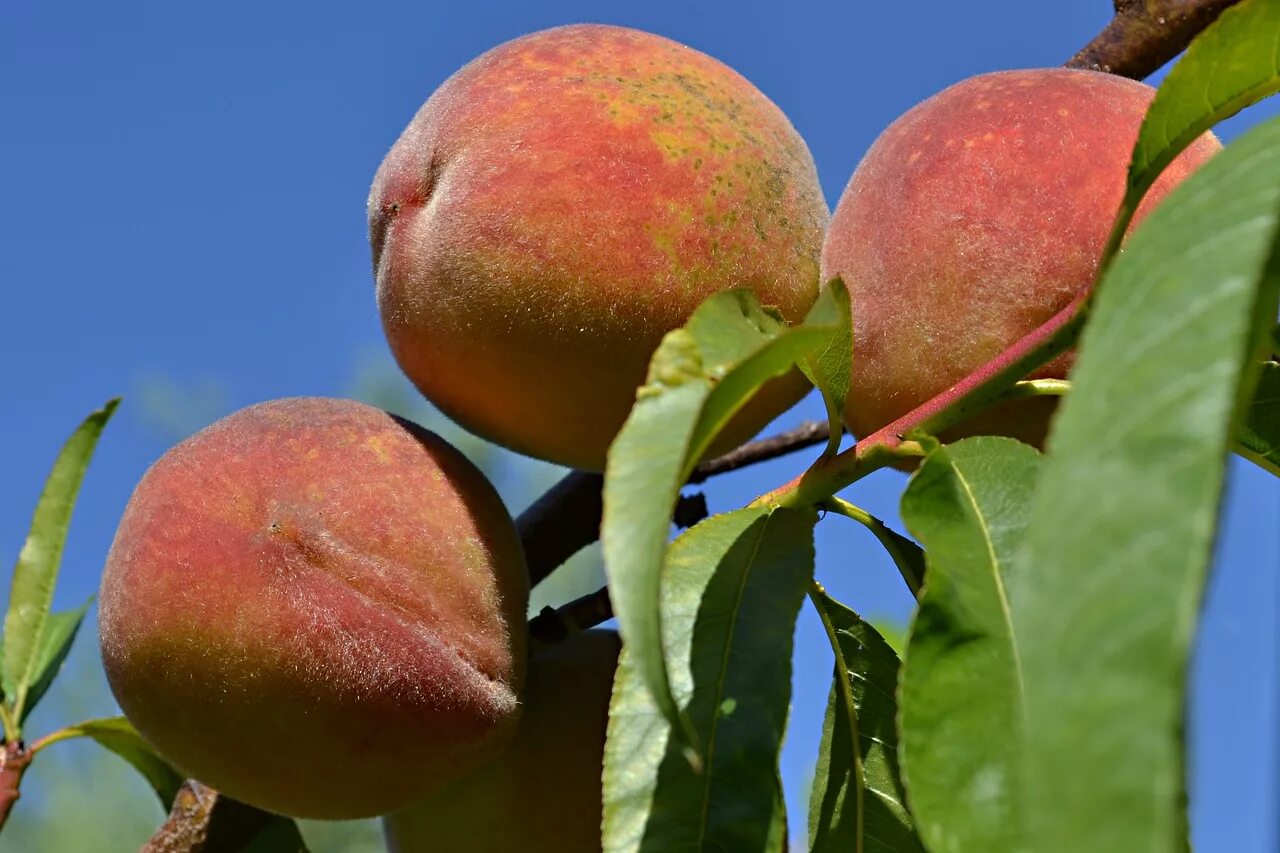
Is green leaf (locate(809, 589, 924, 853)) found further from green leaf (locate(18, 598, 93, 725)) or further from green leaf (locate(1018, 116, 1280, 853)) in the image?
green leaf (locate(18, 598, 93, 725))

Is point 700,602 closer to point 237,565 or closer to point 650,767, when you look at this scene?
point 650,767

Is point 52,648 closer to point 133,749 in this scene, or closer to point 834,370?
point 133,749

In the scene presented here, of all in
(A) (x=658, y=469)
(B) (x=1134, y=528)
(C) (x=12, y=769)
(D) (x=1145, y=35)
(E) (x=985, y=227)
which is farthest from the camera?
(C) (x=12, y=769)

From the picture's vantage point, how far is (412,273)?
3.75ft

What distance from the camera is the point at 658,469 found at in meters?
0.60

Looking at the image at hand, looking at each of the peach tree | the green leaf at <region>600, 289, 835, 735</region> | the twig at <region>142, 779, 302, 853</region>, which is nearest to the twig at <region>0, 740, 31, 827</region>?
the peach tree

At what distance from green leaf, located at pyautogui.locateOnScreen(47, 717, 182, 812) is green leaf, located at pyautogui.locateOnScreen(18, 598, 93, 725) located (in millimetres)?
50

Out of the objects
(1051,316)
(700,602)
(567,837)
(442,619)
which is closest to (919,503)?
(700,602)

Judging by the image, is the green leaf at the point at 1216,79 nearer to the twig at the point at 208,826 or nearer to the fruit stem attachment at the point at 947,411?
the fruit stem attachment at the point at 947,411

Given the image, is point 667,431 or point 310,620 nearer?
point 667,431

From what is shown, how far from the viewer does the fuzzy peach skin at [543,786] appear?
118cm

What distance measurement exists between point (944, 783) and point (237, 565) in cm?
60

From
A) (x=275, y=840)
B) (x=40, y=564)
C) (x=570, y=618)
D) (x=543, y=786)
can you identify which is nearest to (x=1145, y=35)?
(x=570, y=618)

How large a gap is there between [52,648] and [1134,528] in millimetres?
1381
